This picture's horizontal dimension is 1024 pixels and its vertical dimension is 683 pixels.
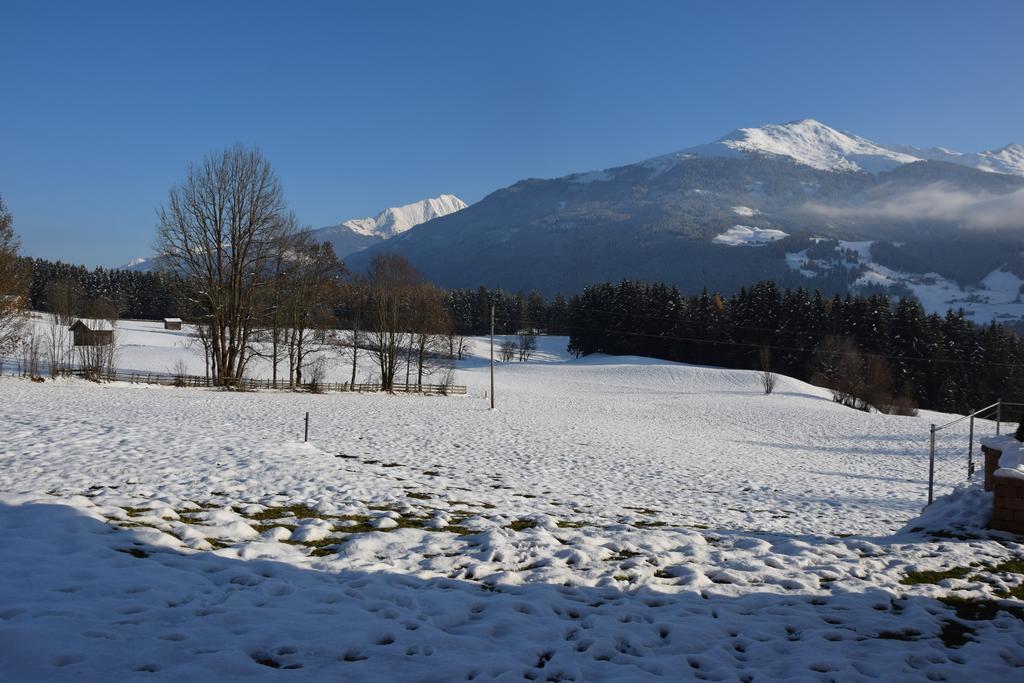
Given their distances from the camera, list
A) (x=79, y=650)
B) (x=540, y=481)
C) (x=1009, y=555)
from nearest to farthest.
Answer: (x=79, y=650) < (x=1009, y=555) < (x=540, y=481)

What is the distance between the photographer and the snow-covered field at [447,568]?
4.59 m

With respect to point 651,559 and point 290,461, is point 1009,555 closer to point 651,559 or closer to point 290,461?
point 651,559

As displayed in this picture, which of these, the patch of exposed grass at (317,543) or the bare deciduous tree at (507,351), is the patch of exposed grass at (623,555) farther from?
the bare deciduous tree at (507,351)

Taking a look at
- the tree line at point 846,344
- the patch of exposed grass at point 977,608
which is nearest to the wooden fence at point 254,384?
the patch of exposed grass at point 977,608

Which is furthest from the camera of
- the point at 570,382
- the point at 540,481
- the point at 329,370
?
the point at 570,382

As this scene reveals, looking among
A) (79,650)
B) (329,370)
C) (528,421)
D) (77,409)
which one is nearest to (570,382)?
(329,370)

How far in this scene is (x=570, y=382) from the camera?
63.6 m

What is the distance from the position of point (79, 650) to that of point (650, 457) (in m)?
17.8

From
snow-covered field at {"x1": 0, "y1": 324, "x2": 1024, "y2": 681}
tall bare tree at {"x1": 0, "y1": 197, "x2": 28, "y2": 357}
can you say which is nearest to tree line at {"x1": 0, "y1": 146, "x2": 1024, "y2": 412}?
tall bare tree at {"x1": 0, "y1": 197, "x2": 28, "y2": 357}

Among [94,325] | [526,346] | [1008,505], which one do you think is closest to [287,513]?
[1008,505]

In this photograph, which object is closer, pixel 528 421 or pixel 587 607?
pixel 587 607

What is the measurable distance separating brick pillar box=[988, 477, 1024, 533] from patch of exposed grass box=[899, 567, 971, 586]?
186 cm

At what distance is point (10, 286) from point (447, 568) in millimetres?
33370

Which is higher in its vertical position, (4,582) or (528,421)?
(4,582)
